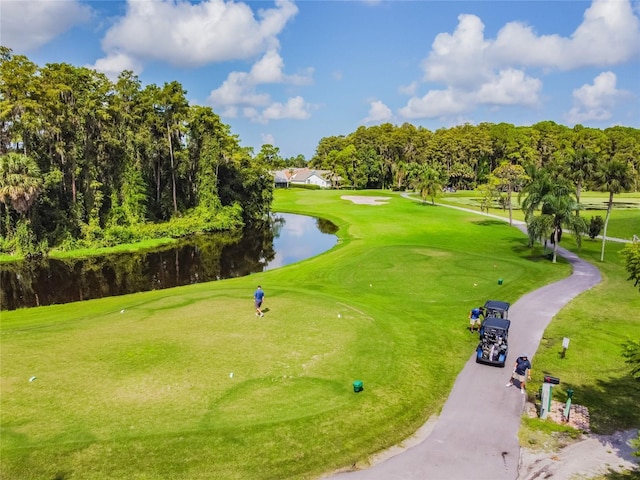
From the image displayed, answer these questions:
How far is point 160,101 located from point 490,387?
6841 cm

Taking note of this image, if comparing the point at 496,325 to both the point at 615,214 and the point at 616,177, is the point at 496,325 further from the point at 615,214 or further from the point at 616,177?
the point at 615,214

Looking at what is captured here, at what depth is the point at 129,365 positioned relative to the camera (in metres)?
18.8

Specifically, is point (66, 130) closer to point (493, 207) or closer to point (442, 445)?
point (442, 445)

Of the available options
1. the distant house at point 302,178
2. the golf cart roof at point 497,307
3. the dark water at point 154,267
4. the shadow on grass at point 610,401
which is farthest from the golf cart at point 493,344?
the distant house at point 302,178

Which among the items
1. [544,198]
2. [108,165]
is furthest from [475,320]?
[108,165]

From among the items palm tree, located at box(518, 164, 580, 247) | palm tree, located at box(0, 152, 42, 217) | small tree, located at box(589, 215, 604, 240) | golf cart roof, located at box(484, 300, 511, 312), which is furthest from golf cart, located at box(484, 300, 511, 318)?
palm tree, located at box(0, 152, 42, 217)

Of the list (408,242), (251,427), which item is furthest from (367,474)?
(408,242)

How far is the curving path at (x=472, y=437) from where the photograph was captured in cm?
1320

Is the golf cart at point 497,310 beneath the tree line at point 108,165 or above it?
beneath

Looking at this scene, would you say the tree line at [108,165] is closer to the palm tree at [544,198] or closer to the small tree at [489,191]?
the small tree at [489,191]

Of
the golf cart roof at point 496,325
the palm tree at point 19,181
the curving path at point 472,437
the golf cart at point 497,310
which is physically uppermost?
the palm tree at point 19,181

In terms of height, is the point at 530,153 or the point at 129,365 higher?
the point at 530,153

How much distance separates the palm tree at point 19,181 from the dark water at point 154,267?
707cm

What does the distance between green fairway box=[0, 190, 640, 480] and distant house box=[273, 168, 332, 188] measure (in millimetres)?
137691
